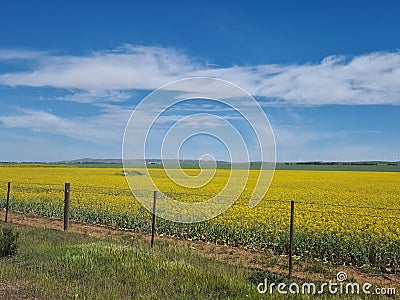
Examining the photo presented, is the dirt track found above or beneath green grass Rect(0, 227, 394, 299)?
beneath

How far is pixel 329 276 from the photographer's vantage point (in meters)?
10.1

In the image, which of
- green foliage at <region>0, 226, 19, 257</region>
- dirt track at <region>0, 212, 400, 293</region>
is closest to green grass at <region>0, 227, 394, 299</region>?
green foliage at <region>0, 226, 19, 257</region>

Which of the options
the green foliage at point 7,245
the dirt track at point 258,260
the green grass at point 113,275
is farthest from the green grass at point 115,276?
the dirt track at point 258,260

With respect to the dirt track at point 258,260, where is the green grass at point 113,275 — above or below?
above

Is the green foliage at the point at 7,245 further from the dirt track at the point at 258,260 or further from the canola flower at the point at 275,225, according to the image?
the canola flower at the point at 275,225

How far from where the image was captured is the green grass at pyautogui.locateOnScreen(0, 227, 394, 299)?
7.38 meters

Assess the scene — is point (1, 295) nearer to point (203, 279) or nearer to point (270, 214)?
point (203, 279)

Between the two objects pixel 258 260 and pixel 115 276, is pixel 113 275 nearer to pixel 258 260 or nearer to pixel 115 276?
pixel 115 276

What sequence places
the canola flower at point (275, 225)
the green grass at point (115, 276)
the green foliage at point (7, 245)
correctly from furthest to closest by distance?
the canola flower at point (275, 225), the green foliage at point (7, 245), the green grass at point (115, 276)

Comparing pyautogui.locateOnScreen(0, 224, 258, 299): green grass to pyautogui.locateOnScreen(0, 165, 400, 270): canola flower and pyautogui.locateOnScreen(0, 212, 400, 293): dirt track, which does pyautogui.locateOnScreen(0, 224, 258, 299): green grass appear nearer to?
pyautogui.locateOnScreen(0, 212, 400, 293): dirt track

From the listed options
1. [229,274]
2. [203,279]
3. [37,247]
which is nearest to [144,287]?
[203,279]

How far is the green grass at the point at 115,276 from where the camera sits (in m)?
7.38

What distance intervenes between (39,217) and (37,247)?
28.7 feet

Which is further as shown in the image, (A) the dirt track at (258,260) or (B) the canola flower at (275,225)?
(B) the canola flower at (275,225)
